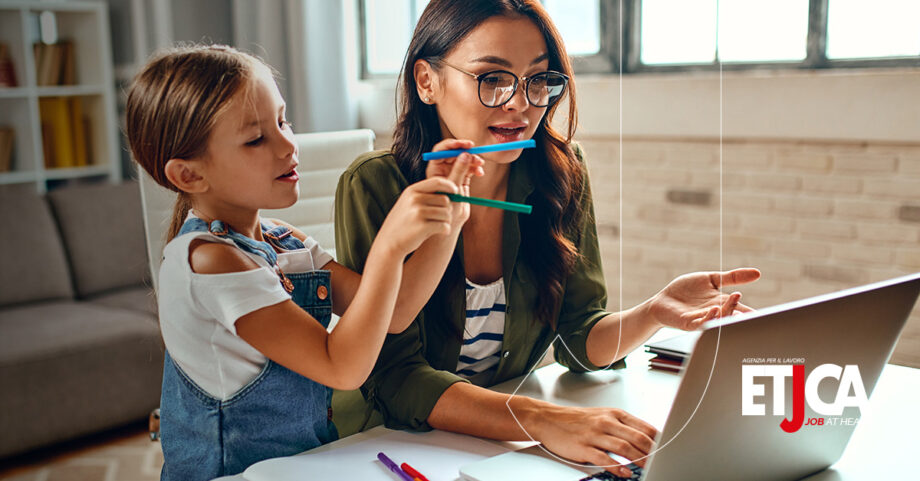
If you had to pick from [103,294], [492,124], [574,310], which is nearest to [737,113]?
[574,310]

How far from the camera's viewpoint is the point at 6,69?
3404 millimetres

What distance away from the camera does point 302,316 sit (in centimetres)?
84

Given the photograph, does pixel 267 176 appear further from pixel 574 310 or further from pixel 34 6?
pixel 34 6

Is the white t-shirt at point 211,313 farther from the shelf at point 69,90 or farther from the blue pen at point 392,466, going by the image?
the shelf at point 69,90

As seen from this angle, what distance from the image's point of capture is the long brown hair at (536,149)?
1.04m

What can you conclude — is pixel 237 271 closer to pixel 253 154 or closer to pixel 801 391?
pixel 253 154

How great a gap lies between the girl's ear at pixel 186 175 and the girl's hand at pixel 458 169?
24cm

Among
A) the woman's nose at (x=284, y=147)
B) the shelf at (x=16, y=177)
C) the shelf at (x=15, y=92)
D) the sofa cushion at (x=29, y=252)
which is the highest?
the shelf at (x=15, y=92)

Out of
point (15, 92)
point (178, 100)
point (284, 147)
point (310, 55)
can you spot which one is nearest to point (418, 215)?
point (284, 147)

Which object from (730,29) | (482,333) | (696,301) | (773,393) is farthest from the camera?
(730,29)

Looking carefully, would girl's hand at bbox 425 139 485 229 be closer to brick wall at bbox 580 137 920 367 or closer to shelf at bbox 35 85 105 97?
brick wall at bbox 580 137 920 367

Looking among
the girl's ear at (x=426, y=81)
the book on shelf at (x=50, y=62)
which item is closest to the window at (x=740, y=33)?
the girl's ear at (x=426, y=81)

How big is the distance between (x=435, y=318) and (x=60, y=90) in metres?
3.07

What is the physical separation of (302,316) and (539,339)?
0.48 m
